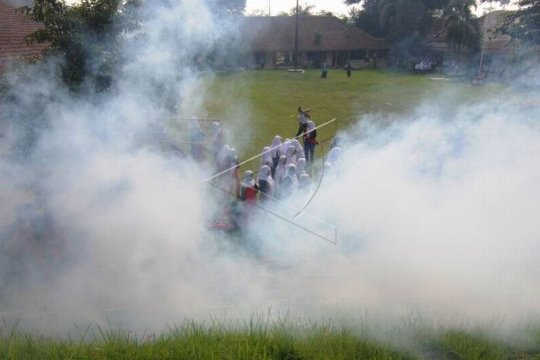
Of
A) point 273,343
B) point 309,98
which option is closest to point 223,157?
point 273,343

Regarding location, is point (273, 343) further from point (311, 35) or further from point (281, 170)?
point (311, 35)

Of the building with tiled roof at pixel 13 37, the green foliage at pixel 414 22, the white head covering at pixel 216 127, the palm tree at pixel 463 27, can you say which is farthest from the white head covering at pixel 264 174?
the palm tree at pixel 463 27

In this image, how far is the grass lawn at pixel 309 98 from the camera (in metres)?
11.5

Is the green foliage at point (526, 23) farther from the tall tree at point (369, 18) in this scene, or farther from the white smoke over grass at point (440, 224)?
the tall tree at point (369, 18)

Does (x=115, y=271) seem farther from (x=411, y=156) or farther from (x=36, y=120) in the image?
(x=411, y=156)

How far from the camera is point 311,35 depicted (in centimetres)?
3073

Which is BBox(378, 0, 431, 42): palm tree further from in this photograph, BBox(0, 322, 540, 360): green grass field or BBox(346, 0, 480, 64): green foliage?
BBox(0, 322, 540, 360): green grass field

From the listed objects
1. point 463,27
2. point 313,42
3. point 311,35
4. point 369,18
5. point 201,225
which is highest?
point 369,18

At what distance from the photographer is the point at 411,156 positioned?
21.1ft

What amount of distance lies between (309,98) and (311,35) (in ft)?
47.0

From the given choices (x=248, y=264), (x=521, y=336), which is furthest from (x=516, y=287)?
(x=248, y=264)

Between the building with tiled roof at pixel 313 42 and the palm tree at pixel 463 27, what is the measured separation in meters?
12.0

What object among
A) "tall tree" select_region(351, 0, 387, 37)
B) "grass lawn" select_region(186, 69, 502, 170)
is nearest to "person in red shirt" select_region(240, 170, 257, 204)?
"grass lawn" select_region(186, 69, 502, 170)

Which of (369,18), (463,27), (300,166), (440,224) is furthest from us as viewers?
(369,18)
